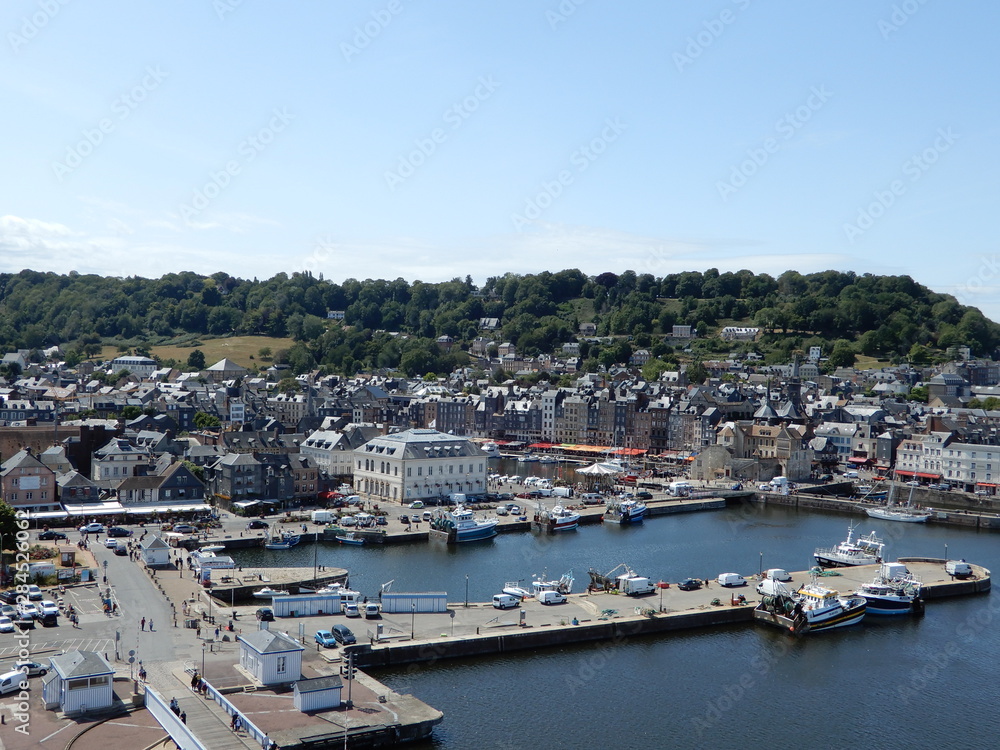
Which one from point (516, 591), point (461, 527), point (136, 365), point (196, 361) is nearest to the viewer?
point (516, 591)

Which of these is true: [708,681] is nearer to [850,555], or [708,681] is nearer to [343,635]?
[343,635]

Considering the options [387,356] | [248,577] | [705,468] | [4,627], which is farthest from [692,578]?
[387,356]

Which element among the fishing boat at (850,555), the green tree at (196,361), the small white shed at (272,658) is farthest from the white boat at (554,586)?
the green tree at (196,361)

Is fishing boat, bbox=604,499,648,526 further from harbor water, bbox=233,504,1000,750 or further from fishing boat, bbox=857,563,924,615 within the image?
fishing boat, bbox=857,563,924,615

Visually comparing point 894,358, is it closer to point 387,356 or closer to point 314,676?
point 387,356

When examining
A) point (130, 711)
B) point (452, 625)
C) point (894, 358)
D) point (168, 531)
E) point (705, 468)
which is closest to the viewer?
point (130, 711)

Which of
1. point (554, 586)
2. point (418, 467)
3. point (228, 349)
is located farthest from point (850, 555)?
point (228, 349)

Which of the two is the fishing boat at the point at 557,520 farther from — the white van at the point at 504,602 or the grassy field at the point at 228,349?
the grassy field at the point at 228,349
